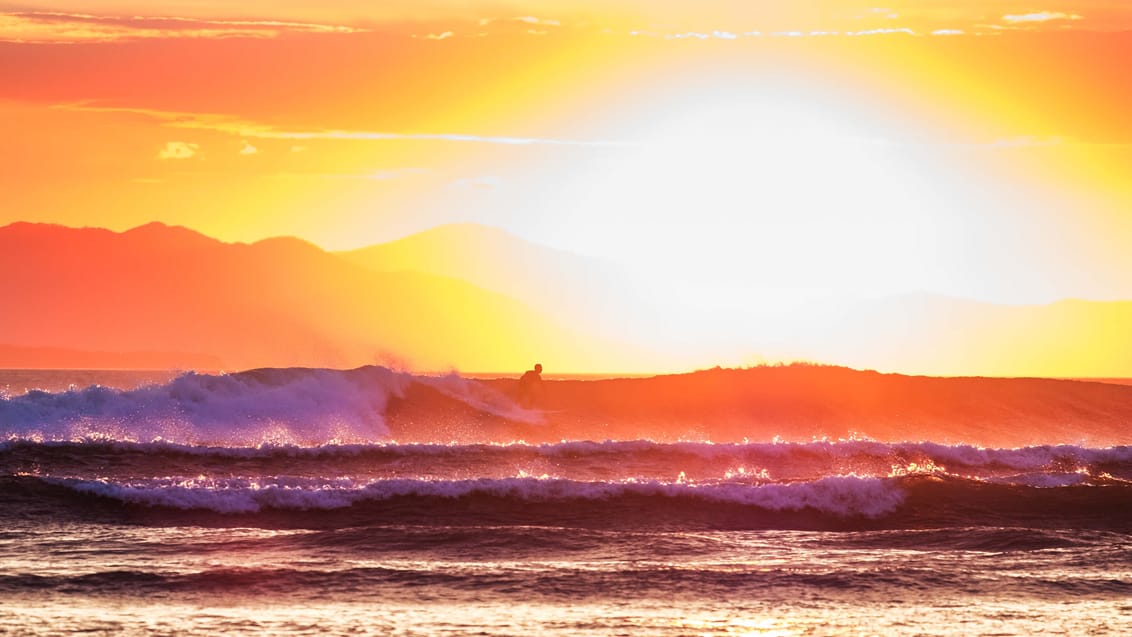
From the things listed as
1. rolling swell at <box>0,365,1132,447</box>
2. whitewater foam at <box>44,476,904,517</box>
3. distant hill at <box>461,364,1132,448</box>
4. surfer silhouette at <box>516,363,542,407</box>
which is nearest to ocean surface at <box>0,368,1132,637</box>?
whitewater foam at <box>44,476,904,517</box>

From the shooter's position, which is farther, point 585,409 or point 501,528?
point 585,409

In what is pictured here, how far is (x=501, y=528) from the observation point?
65.2 ft

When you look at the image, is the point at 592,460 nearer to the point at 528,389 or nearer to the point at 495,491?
the point at 495,491

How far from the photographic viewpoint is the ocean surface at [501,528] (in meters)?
14.1

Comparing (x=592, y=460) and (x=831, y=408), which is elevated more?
(x=831, y=408)

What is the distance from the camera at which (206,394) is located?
1312 inches

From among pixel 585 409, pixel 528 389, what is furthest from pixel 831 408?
pixel 528 389

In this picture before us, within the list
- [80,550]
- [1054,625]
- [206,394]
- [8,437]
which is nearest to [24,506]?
[80,550]

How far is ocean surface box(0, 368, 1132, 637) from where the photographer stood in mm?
14086

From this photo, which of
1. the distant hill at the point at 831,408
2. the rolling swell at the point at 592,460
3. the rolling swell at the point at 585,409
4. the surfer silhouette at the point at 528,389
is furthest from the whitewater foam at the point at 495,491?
the surfer silhouette at the point at 528,389

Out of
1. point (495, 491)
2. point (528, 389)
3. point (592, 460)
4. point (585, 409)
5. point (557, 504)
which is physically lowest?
point (557, 504)

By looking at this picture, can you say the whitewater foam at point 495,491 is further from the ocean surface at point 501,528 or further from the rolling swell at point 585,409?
the rolling swell at point 585,409

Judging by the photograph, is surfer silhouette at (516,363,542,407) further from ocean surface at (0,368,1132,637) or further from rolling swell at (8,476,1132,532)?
rolling swell at (8,476,1132,532)

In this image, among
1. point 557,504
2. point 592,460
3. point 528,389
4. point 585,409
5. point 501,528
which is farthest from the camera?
point 585,409
